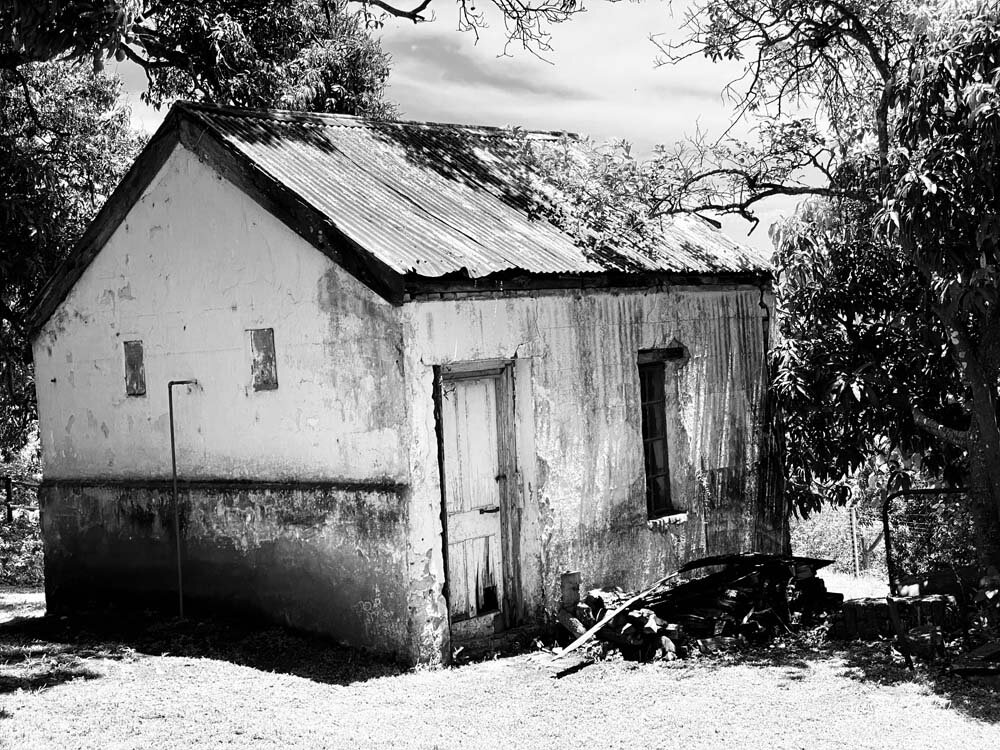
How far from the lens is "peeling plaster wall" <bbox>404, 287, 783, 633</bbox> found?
9.59 metres

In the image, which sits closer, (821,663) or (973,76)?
(973,76)

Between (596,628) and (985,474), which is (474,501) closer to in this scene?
(596,628)

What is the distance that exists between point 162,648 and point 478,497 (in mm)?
3133

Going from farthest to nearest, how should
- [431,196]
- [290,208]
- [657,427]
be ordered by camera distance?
[657,427] → [431,196] → [290,208]

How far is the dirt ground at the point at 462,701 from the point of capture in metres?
7.30

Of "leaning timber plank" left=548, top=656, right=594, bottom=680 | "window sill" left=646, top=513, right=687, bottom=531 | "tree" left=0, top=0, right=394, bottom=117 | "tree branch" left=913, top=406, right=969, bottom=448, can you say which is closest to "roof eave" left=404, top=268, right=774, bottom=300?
"window sill" left=646, top=513, right=687, bottom=531

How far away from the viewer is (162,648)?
1005 centimetres

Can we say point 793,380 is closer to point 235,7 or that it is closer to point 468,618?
point 468,618

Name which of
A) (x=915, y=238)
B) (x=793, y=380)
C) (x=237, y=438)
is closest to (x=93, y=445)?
(x=237, y=438)

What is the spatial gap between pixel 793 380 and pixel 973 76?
3.65 m

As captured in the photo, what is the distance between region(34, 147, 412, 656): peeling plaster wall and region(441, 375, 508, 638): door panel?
2.37 feet

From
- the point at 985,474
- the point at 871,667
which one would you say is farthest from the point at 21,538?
the point at 985,474

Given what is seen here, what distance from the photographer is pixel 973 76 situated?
8375mm

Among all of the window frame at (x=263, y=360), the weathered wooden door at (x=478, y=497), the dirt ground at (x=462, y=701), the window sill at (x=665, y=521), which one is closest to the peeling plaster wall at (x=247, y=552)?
the dirt ground at (x=462, y=701)
